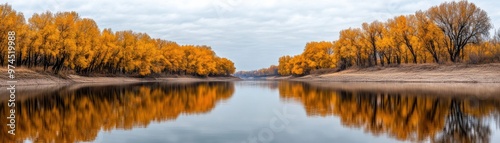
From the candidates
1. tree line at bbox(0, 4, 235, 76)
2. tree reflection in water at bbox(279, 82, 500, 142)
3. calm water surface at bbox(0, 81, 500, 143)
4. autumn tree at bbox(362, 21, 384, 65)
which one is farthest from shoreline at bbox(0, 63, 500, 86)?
tree reflection in water at bbox(279, 82, 500, 142)

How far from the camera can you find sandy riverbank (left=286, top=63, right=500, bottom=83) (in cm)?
5131

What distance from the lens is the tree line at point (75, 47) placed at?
5200 centimetres

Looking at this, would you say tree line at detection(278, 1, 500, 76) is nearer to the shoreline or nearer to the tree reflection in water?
the shoreline

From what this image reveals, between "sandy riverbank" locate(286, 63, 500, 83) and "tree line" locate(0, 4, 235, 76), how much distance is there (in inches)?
1583

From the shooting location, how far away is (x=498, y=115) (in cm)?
1609

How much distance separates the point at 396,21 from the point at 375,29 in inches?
249

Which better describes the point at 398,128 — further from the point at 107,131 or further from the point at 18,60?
the point at 18,60

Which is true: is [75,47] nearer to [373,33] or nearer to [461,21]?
[373,33]

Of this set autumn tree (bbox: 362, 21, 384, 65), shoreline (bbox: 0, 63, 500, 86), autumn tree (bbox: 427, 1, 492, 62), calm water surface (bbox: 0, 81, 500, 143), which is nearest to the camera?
calm water surface (bbox: 0, 81, 500, 143)

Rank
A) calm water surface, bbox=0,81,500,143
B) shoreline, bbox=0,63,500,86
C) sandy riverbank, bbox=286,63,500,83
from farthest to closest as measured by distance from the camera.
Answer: sandy riverbank, bbox=286,63,500,83 < shoreline, bbox=0,63,500,86 < calm water surface, bbox=0,81,500,143

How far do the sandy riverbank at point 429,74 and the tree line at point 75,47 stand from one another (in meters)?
40.2

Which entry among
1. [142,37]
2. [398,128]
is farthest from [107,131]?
[142,37]

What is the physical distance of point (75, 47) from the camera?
58.3 metres

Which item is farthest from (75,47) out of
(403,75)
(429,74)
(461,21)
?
(461,21)
